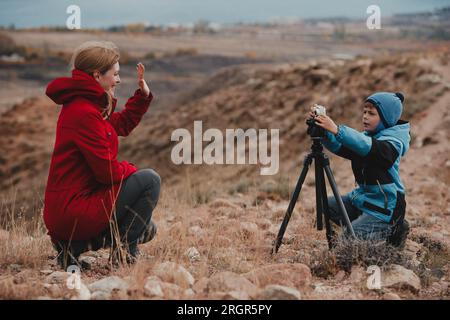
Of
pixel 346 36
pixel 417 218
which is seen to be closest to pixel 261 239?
pixel 417 218

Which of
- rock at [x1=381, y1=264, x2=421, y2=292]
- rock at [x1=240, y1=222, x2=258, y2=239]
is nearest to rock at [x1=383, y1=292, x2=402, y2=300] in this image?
rock at [x1=381, y1=264, x2=421, y2=292]

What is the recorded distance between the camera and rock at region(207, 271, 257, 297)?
11.4ft

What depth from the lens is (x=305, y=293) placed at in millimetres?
3604

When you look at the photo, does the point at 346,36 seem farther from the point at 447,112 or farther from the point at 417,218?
the point at 417,218

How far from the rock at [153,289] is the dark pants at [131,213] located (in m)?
0.52

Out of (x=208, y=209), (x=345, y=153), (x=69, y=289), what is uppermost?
(x=345, y=153)

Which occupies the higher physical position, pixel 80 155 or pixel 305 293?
pixel 80 155

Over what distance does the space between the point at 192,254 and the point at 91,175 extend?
3.64 ft

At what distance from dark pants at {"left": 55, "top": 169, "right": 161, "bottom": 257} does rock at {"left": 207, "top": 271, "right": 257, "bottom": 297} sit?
70 centimetres

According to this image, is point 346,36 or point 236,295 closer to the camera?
point 236,295

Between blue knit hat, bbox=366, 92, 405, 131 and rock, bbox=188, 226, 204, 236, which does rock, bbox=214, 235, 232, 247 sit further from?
blue knit hat, bbox=366, 92, 405, 131

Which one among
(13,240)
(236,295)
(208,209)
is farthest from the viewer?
(208,209)

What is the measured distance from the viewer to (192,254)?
4520 mm

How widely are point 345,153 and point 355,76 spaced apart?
45.0ft
